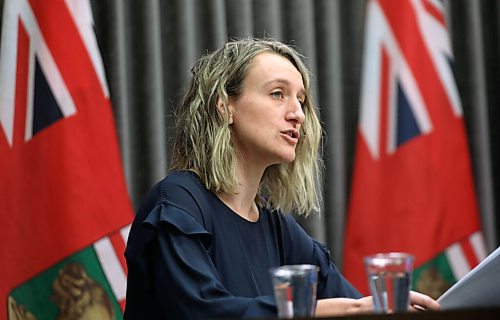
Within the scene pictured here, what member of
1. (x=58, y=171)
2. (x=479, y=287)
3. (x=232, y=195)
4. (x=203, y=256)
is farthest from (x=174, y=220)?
(x=58, y=171)

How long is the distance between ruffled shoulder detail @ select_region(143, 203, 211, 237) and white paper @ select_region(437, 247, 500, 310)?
17.7 inches

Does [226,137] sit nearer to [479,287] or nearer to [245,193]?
[245,193]

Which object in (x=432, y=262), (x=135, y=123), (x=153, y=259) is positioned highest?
(x=135, y=123)

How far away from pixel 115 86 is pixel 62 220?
0.50 m

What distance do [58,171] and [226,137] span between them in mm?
721

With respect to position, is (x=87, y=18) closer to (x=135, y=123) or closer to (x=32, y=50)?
(x=32, y=50)

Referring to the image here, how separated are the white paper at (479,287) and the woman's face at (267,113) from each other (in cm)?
49

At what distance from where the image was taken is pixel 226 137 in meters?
1.90

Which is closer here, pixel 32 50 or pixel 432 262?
pixel 32 50

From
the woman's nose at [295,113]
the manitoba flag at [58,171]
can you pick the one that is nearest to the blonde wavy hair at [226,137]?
the woman's nose at [295,113]

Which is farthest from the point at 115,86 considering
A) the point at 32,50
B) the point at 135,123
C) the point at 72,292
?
the point at 72,292

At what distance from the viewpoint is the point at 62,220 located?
2.45 meters

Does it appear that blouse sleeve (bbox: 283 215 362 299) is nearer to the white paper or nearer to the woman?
the woman

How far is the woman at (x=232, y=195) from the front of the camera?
1.62 m
